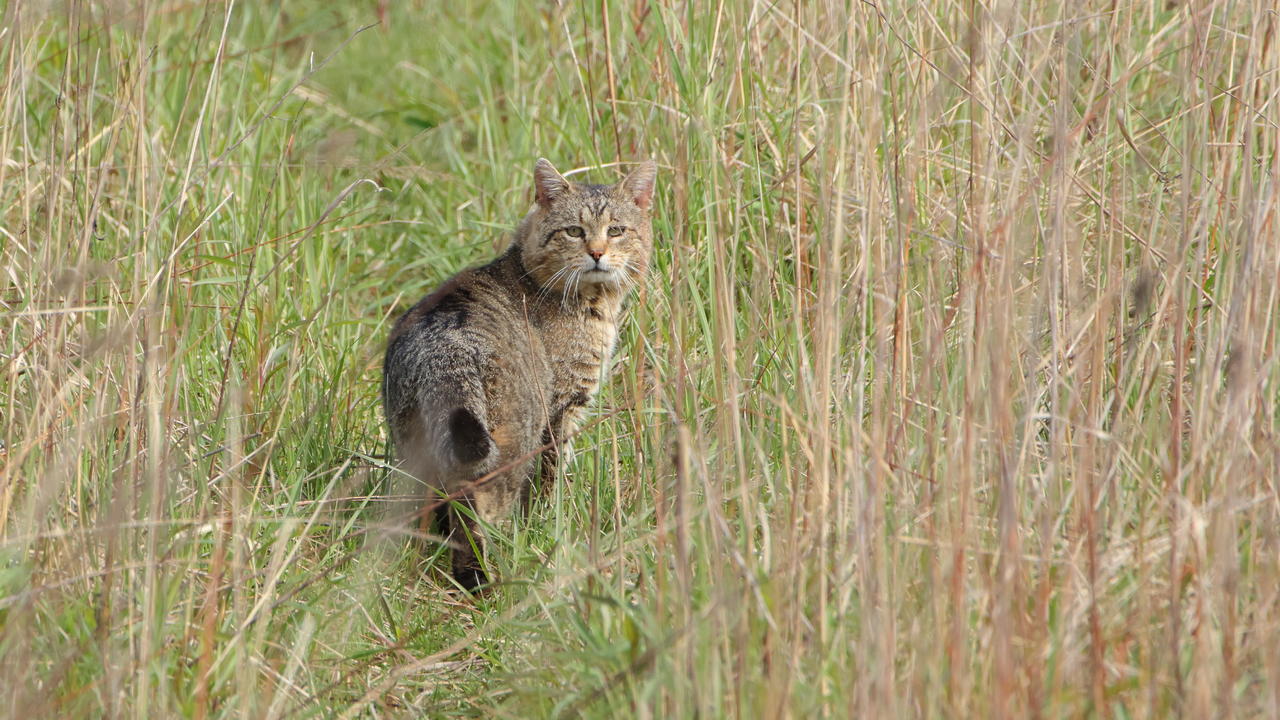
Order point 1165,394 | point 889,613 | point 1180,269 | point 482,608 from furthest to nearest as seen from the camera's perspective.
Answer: point 482,608 → point 1165,394 → point 1180,269 → point 889,613

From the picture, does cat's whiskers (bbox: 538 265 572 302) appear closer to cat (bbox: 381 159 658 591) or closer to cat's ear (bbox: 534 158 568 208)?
cat (bbox: 381 159 658 591)

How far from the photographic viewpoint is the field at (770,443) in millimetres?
1976

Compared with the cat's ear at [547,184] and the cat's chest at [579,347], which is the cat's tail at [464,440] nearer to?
the cat's chest at [579,347]

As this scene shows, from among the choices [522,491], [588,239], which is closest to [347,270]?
[588,239]

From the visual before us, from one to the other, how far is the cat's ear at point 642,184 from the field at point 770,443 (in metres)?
0.06

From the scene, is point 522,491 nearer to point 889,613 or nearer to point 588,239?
point 588,239

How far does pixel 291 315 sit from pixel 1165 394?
2275mm

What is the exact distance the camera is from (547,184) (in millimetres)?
3857

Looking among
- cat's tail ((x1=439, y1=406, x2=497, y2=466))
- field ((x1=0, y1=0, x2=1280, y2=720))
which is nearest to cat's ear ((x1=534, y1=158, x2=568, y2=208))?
field ((x1=0, y1=0, x2=1280, y2=720))

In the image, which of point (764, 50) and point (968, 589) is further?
point (764, 50)

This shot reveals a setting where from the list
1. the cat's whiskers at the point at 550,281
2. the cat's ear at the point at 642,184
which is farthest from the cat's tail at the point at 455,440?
the cat's ear at the point at 642,184

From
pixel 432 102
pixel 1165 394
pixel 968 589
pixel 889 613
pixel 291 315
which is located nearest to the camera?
pixel 889 613

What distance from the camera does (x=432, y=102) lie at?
5133mm

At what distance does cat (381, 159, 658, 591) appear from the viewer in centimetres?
298
